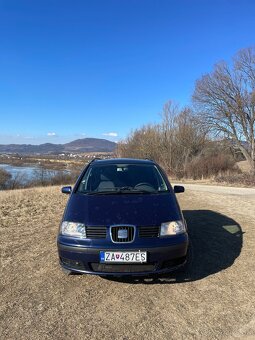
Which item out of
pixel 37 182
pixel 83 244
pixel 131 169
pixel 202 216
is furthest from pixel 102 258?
pixel 37 182

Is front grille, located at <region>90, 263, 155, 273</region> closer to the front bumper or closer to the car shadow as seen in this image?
the front bumper

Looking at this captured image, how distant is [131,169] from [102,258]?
225 cm

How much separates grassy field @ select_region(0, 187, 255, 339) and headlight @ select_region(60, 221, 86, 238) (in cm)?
66

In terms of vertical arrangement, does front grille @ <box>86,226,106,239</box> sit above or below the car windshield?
below

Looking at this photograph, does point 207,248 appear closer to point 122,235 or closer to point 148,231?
point 148,231

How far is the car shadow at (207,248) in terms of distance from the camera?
192 inches

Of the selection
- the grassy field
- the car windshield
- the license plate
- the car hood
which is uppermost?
the car windshield

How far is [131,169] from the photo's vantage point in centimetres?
622

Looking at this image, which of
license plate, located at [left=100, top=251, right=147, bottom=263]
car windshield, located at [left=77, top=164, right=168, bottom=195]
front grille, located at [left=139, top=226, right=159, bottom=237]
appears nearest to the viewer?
license plate, located at [left=100, top=251, right=147, bottom=263]

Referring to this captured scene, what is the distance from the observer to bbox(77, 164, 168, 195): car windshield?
220 inches

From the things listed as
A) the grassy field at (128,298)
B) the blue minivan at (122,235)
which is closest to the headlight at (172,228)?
the blue minivan at (122,235)

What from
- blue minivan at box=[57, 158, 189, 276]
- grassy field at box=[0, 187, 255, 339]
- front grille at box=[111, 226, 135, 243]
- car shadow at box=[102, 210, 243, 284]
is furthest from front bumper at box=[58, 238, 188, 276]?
car shadow at box=[102, 210, 243, 284]

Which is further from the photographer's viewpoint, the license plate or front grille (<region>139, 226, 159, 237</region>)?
front grille (<region>139, 226, 159, 237</region>)

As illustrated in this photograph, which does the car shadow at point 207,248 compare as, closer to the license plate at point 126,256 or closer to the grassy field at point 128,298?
the grassy field at point 128,298
